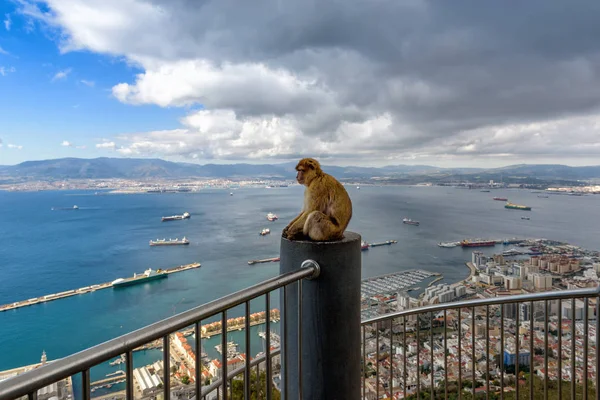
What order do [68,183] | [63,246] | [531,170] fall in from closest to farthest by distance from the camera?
[63,246] → [531,170] → [68,183]

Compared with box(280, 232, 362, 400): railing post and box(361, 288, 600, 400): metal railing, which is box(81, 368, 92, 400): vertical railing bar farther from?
box(361, 288, 600, 400): metal railing

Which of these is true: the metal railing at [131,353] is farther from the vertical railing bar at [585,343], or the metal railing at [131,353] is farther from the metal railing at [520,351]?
the vertical railing bar at [585,343]

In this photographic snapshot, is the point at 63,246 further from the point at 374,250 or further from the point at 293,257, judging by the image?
the point at 293,257

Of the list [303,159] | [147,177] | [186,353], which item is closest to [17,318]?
[186,353]

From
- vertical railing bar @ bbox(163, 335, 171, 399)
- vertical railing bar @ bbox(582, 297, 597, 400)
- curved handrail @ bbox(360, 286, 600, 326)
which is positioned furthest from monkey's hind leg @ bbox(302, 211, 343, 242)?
vertical railing bar @ bbox(582, 297, 597, 400)

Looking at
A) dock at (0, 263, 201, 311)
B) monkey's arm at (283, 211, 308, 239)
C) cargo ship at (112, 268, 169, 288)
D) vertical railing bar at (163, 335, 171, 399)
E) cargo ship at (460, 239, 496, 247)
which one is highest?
monkey's arm at (283, 211, 308, 239)

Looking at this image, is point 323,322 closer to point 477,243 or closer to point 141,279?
point 141,279

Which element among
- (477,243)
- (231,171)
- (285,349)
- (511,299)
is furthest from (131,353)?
(231,171)
